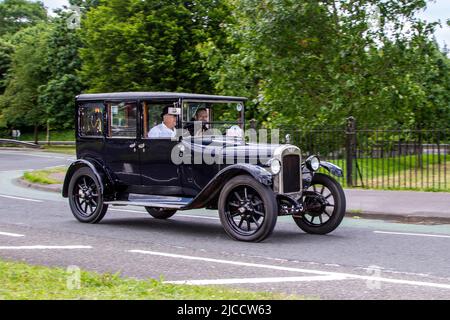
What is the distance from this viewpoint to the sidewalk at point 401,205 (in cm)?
1117

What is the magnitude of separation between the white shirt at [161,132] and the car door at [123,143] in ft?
1.06

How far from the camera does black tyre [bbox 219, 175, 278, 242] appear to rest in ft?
27.9

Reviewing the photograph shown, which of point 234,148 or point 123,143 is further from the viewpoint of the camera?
point 123,143

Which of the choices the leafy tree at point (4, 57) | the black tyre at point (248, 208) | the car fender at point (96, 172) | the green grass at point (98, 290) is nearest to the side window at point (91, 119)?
the car fender at point (96, 172)

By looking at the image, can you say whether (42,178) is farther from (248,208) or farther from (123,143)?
(248,208)

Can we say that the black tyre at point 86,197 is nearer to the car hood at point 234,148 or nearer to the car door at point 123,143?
the car door at point 123,143

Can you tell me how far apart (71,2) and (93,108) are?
40742mm

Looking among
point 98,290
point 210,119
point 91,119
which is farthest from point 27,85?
point 98,290

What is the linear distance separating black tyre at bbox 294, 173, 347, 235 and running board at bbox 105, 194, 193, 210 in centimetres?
169

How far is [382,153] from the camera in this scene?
615 inches

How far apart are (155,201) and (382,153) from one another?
7307mm

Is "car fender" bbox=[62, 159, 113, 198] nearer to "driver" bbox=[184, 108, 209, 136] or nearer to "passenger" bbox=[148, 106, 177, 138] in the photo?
"passenger" bbox=[148, 106, 177, 138]

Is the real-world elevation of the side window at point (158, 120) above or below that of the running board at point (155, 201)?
above

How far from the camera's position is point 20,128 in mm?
66250
